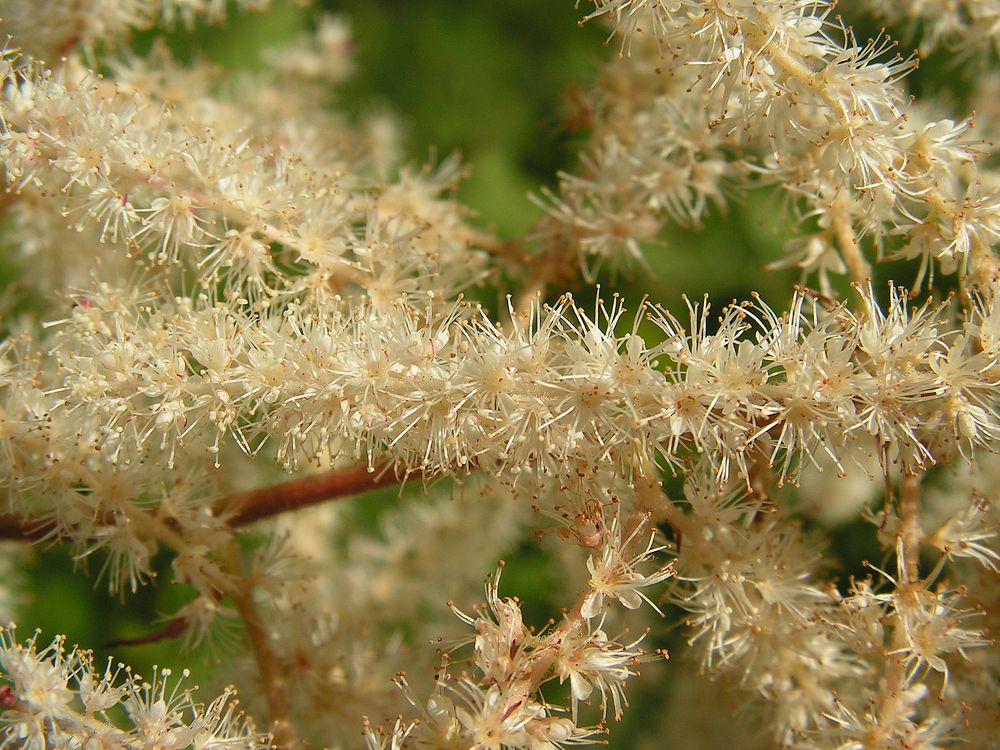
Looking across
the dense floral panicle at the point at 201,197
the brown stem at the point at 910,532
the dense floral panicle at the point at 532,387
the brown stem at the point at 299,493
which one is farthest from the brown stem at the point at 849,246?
the brown stem at the point at 299,493

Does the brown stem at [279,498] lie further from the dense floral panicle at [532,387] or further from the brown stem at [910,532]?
the brown stem at [910,532]

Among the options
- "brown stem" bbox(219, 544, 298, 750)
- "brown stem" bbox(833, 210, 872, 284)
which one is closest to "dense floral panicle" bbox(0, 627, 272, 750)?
"brown stem" bbox(219, 544, 298, 750)

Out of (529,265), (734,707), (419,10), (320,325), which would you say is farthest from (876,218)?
(419,10)

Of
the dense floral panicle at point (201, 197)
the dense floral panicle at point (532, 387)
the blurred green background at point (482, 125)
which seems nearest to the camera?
the dense floral panicle at point (532, 387)

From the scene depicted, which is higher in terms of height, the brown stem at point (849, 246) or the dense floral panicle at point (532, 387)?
the brown stem at point (849, 246)

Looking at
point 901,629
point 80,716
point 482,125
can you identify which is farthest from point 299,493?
point 482,125

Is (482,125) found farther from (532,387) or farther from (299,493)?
(532,387)

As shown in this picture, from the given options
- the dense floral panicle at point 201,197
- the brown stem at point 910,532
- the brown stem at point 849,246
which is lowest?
the dense floral panicle at point 201,197

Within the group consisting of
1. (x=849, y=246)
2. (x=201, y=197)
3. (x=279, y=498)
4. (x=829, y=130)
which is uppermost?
(x=829, y=130)

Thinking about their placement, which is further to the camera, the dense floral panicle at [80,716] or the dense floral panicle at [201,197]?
the dense floral panicle at [201,197]
